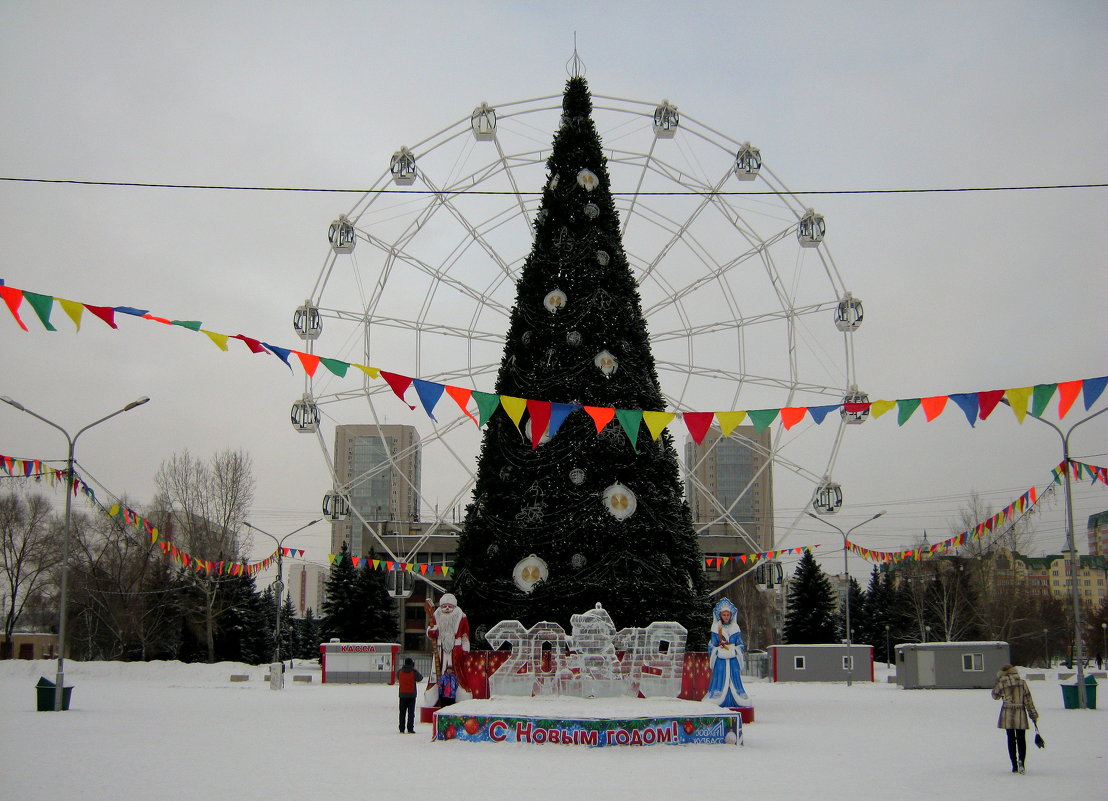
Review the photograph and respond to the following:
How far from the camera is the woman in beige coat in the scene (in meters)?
12.7

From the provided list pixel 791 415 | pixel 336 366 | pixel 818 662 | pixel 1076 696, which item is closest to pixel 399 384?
pixel 336 366

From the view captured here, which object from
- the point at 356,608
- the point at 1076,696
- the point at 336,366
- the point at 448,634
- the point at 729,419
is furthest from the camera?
the point at 356,608

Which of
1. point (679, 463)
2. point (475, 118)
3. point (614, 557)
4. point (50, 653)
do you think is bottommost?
point (50, 653)

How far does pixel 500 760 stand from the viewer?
45.1 ft

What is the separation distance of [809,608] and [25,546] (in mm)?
43079

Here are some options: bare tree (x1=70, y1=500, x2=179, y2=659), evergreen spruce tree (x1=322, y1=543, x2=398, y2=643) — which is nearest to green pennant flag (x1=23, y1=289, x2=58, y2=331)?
bare tree (x1=70, y1=500, x2=179, y2=659)

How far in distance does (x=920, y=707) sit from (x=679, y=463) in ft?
29.8

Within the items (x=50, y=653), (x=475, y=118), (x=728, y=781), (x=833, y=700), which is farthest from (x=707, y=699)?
(x=50, y=653)

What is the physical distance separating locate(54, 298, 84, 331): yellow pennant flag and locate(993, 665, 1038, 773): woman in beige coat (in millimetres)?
11827

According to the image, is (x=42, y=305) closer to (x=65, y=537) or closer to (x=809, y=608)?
(x=65, y=537)

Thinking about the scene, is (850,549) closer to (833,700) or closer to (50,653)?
(833,700)

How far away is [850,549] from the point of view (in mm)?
42188

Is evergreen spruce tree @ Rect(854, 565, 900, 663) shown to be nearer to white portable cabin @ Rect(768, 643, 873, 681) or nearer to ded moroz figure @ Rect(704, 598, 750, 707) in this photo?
white portable cabin @ Rect(768, 643, 873, 681)

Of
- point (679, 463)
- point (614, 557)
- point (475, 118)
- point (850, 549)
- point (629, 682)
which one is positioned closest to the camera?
point (629, 682)
